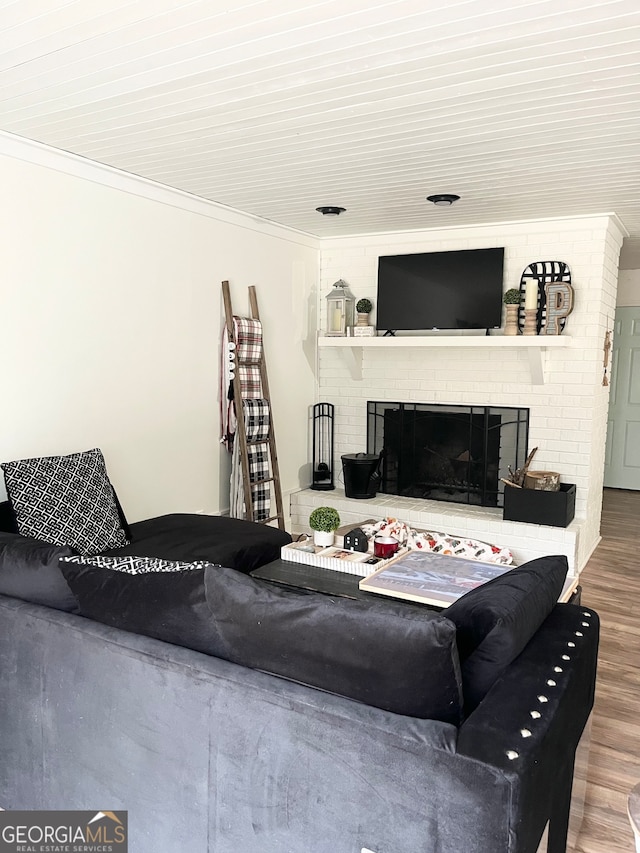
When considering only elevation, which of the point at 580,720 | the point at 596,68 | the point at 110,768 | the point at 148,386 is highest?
the point at 596,68

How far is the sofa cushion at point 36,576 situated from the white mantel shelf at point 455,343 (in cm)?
366

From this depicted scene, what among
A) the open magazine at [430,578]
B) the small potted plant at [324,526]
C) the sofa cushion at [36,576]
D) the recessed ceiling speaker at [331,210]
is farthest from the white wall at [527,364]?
the sofa cushion at [36,576]

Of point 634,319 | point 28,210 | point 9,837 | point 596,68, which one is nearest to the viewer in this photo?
point 9,837

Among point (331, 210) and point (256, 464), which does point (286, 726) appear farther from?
point (331, 210)

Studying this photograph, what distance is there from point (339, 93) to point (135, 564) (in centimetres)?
193

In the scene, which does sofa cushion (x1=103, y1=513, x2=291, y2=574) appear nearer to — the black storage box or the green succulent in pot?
the black storage box

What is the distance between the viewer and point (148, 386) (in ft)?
13.5

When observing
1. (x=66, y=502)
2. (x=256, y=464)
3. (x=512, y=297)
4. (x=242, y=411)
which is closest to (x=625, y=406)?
(x=512, y=297)

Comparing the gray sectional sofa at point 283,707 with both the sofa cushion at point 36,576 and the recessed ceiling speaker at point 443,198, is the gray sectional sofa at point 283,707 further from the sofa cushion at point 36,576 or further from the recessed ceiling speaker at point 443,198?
the recessed ceiling speaker at point 443,198

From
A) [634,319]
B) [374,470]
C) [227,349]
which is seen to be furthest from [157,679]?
[634,319]

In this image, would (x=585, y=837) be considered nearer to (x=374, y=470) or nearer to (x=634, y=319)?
(x=374, y=470)

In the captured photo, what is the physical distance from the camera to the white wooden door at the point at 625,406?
745 cm

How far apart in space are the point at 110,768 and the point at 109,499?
1.75 m

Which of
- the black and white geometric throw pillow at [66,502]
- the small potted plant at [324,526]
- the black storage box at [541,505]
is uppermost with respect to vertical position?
the black and white geometric throw pillow at [66,502]
